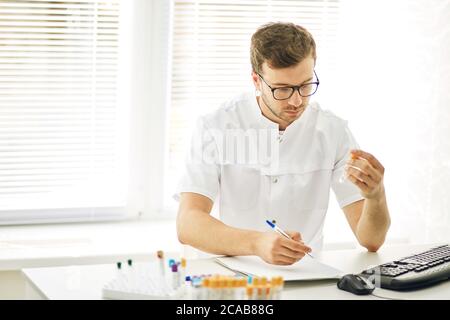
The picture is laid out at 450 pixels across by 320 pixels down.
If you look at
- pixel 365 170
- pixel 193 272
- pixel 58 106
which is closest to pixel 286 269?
pixel 193 272

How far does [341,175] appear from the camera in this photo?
287cm

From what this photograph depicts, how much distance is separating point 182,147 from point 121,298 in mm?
1981

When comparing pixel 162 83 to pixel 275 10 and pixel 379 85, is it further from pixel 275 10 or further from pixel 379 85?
pixel 379 85

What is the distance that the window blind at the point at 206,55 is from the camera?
3.77 metres

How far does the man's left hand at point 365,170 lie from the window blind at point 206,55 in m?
1.50

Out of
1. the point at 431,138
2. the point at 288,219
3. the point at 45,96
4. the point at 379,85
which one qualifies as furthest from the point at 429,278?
the point at 45,96

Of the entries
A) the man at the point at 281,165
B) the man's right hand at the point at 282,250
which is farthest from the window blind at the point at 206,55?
the man's right hand at the point at 282,250

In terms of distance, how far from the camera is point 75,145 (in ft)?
12.0

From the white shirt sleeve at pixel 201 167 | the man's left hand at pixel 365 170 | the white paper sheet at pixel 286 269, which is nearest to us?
the white paper sheet at pixel 286 269

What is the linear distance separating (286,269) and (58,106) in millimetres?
1727

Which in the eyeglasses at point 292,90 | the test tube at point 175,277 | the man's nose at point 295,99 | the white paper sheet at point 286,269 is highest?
the eyeglasses at point 292,90

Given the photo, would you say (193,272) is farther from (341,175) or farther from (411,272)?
(341,175)

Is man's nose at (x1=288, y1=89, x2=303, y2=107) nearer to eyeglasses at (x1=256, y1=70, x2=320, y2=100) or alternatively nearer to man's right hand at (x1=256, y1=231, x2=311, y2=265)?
eyeglasses at (x1=256, y1=70, x2=320, y2=100)

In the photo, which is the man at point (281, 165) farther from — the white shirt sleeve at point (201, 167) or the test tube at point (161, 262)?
the test tube at point (161, 262)
